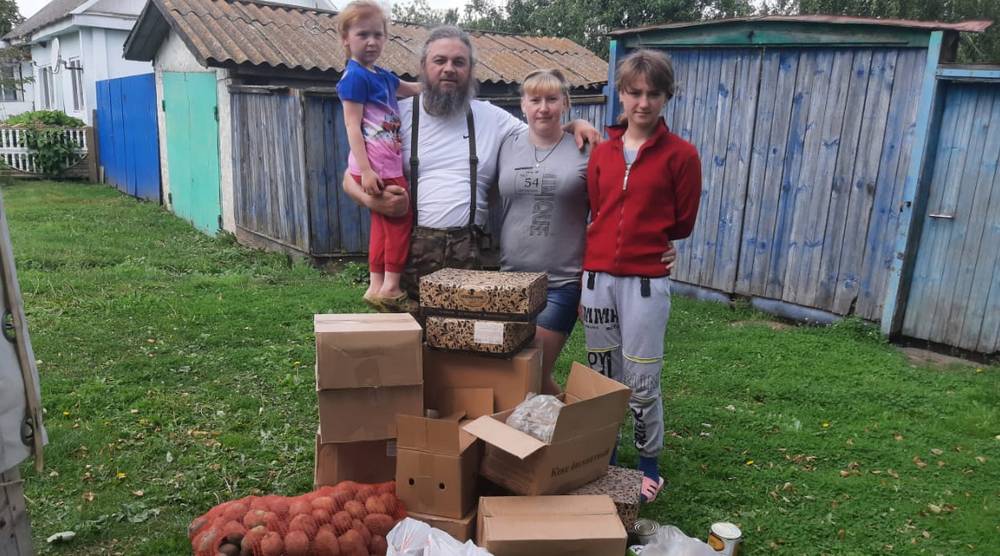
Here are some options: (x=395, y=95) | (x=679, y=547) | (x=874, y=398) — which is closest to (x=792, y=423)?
(x=874, y=398)

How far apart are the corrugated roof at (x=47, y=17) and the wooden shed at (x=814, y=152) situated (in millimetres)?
15557

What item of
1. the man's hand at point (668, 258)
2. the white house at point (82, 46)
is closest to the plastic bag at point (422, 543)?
the man's hand at point (668, 258)

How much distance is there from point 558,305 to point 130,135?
38.9 feet

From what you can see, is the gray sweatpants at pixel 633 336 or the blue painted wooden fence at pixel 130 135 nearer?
the gray sweatpants at pixel 633 336

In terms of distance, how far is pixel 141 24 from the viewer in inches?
399

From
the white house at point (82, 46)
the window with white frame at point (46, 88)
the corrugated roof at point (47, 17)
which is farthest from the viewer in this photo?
the window with white frame at point (46, 88)

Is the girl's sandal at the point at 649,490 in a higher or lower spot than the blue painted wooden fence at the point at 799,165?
lower

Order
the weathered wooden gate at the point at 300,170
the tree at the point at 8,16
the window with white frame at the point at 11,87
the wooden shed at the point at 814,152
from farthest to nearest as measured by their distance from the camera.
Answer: the tree at the point at 8,16 < the window with white frame at the point at 11,87 < the weathered wooden gate at the point at 300,170 < the wooden shed at the point at 814,152

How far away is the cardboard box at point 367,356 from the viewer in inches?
109

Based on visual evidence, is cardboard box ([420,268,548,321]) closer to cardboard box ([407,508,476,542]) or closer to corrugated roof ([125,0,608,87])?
cardboard box ([407,508,476,542])

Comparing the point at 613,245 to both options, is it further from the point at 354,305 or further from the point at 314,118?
the point at 314,118

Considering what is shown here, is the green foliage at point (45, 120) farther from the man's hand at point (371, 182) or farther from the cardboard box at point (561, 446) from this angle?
the cardboard box at point (561, 446)

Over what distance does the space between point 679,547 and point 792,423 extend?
68.7 inches

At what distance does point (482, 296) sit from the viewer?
112 inches
